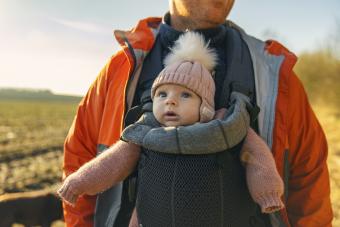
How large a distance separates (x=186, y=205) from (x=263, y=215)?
2.06 ft

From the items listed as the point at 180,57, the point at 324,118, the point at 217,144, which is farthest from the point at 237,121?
the point at 324,118

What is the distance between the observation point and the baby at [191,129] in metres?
2.31

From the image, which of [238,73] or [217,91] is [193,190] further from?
[238,73]

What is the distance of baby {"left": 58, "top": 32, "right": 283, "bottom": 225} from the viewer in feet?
7.59

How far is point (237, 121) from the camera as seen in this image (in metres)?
2.37

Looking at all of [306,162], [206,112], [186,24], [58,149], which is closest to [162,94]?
[206,112]

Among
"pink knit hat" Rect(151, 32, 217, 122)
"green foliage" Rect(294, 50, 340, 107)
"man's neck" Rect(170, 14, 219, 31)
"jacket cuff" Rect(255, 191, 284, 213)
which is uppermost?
"man's neck" Rect(170, 14, 219, 31)

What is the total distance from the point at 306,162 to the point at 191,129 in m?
1.01

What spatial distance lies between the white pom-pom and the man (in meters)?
0.17

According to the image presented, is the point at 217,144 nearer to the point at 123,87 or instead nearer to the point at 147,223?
the point at 147,223

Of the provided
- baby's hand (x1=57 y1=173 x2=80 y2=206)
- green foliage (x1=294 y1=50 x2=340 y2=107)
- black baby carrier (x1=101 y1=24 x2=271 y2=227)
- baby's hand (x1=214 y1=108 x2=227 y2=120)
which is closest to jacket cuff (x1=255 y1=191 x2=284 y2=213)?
black baby carrier (x1=101 y1=24 x2=271 y2=227)

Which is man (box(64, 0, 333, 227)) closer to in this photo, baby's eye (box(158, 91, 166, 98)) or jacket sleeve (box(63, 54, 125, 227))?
jacket sleeve (box(63, 54, 125, 227))

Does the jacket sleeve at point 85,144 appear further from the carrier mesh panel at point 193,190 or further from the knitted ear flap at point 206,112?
the knitted ear flap at point 206,112

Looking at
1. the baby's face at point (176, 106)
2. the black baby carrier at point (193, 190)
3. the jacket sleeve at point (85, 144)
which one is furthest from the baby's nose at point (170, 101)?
the jacket sleeve at point (85, 144)
